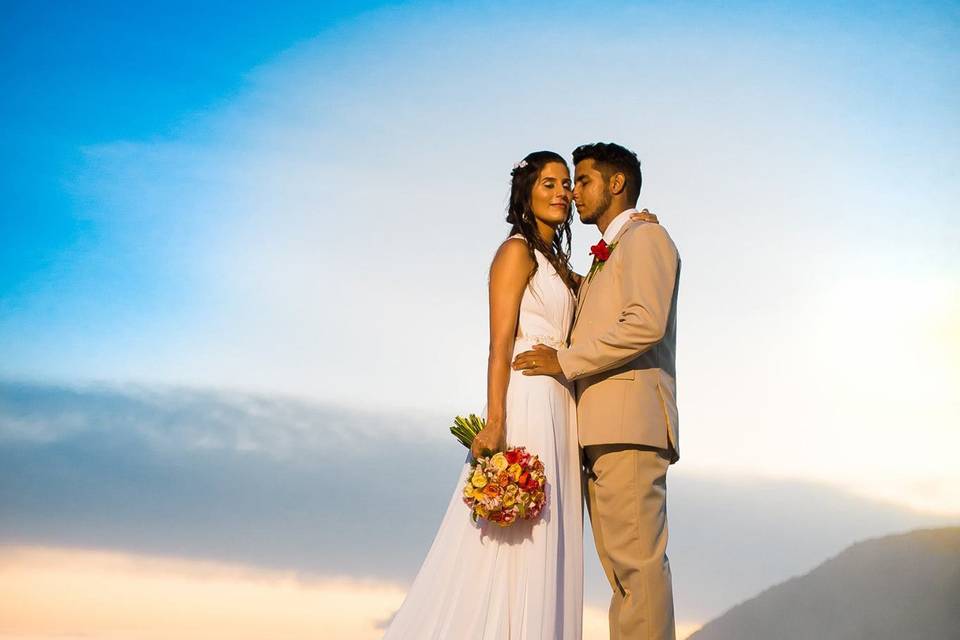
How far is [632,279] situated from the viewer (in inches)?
167

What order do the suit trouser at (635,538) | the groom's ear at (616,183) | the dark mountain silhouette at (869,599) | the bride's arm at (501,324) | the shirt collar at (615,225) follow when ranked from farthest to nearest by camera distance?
the dark mountain silhouette at (869,599), the groom's ear at (616,183), the shirt collar at (615,225), the bride's arm at (501,324), the suit trouser at (635,538)

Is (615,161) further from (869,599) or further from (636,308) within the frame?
(869,599)

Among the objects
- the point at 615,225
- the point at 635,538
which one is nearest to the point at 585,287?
the point at 615,225

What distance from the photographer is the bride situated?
14.0 ft

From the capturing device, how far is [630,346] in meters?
4.16

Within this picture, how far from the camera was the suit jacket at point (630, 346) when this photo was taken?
4.17 m

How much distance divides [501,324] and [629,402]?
0.65 metres

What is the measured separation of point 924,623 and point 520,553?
430 centimetres

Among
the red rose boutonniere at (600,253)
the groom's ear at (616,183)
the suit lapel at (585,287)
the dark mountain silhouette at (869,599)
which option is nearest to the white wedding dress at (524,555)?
the suit lapel at (585,287)

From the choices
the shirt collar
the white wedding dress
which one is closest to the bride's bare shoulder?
the white wedding dress

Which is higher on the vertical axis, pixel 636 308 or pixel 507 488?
pixel 636 308

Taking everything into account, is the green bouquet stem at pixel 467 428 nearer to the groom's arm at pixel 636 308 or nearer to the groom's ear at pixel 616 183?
the groom's arm at pixel 636 308

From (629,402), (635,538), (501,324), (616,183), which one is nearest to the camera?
(635,538)

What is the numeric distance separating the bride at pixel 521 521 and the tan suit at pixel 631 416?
5.3 inches
